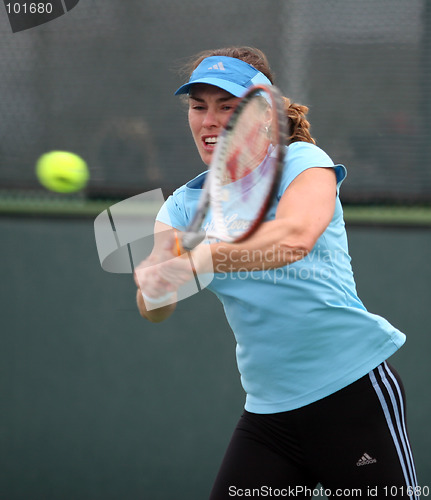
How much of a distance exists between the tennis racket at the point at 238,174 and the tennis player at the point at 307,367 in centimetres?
7

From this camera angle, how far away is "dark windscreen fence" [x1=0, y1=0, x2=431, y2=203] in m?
3.06

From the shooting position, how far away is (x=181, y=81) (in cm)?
313

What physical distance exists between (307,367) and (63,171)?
1.88 meters

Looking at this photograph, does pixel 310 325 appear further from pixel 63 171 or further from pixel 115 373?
pixel 63 171

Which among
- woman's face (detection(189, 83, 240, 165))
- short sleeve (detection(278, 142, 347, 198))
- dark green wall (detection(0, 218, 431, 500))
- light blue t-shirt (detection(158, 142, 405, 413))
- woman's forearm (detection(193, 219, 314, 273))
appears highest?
A: woman's face (detection(189, 83, 240, 165))

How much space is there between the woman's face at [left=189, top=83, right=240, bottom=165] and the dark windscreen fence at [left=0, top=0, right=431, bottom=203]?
1.34 meters

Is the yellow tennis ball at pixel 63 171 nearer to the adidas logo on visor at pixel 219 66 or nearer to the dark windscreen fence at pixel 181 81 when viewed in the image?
the dark windscreen fence at pixel 181 81

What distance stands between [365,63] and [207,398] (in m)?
1.56

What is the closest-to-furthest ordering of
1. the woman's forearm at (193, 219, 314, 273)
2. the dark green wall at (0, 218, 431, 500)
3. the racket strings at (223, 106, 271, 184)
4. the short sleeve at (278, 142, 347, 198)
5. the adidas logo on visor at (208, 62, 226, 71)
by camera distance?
the woman's forearm at (193, 219, 314, 273) → the short sleeve at (278, 142, 347, 198) → the racket strings at (223, 106, 271, 184) → the adidas logo on visor at (208, 62, 226, 71) → the dark green wall at (0, 218, 431, 500)

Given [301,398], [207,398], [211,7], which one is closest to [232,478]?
[301,398]

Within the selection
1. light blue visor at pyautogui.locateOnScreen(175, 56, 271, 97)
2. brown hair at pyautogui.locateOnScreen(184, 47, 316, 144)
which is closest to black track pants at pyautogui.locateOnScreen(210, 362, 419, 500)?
brown hair at pyautogui.locateOnScreen(184, 47, 316, 144)

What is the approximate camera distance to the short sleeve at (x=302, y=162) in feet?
4.90

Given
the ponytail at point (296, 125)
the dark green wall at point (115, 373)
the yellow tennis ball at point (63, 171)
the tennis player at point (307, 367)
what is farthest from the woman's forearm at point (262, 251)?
the yellow tennis ball at point (63, 171)

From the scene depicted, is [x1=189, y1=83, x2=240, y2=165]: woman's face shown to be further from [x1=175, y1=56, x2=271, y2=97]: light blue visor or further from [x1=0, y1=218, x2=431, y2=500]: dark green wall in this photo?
[x1=0, y1=218, x2=431, y2=500]: dark green wall
